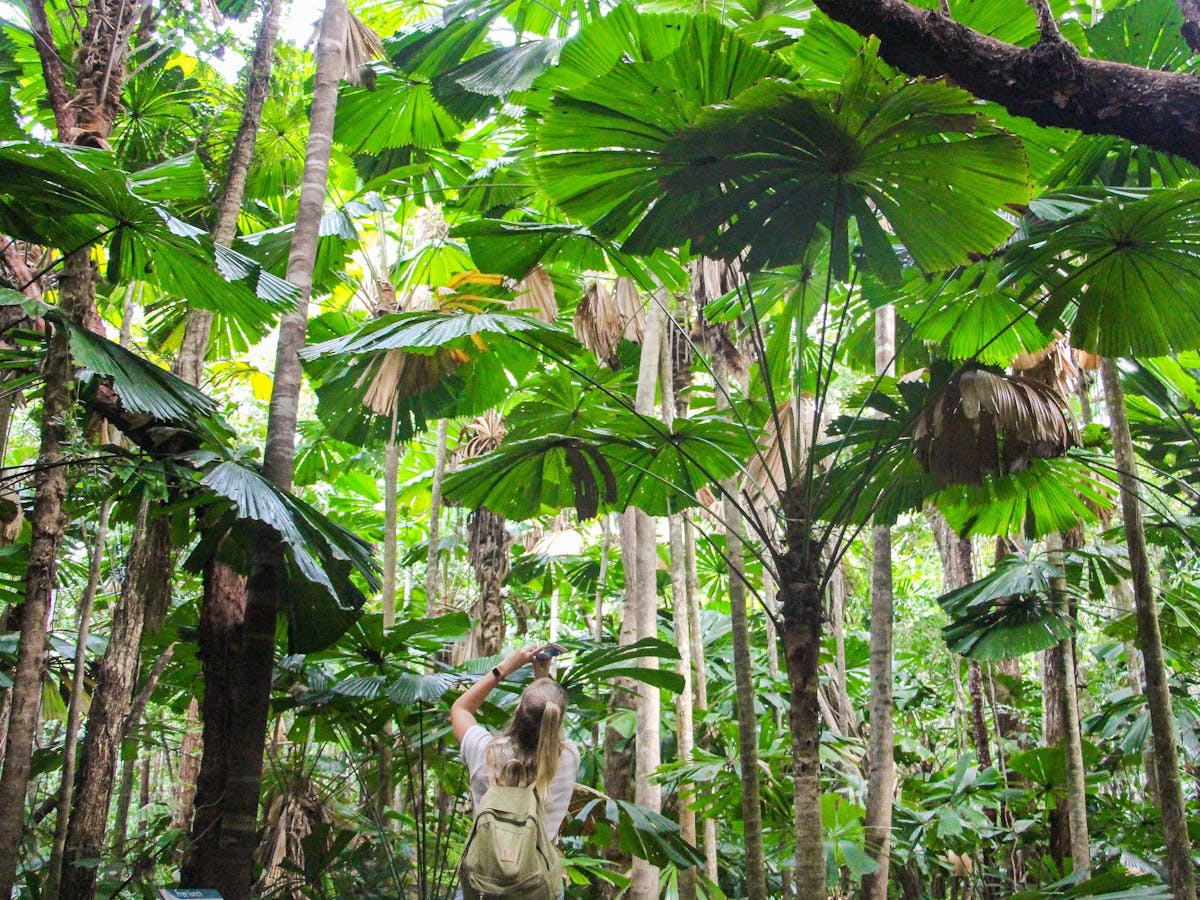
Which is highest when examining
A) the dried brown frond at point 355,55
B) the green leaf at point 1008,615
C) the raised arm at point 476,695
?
the dried brown frond at point 355,55

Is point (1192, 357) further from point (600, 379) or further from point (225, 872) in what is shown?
point (225, 872)

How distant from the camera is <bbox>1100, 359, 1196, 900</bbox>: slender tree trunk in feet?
10.6

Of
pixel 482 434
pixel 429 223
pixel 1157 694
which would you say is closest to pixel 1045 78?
pixel 1157 694

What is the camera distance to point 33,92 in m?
5.94

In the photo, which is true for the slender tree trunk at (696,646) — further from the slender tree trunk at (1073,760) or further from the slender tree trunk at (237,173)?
the slender tree trunk at (237,173)

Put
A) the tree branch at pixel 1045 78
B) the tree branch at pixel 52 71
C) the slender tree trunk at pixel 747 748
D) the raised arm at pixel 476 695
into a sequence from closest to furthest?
the tree branch at pixel 1045 78 → the raised arm at pixel 476 695 → the tree branch at pixel 52 71 → the slender tree trunk at pixel 747 748

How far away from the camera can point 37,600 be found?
3096 millimetres

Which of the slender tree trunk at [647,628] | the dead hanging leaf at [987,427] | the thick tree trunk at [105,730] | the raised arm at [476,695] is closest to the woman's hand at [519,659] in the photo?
the raised arm at [476,695]

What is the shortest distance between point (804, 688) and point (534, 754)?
1095 mm

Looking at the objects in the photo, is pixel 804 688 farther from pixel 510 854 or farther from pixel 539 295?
pixel 539 295

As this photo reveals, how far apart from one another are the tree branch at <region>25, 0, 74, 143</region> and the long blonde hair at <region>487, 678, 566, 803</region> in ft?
9.78

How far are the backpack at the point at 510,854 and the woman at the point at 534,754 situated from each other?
0.05 m

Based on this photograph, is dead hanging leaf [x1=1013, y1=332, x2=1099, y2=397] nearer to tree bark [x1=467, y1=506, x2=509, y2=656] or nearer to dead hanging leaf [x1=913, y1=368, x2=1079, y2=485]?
dead hanging leaf [x1=913, y1=368, x2=1079, y2=485]

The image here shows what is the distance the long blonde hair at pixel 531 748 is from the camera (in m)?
2.73
